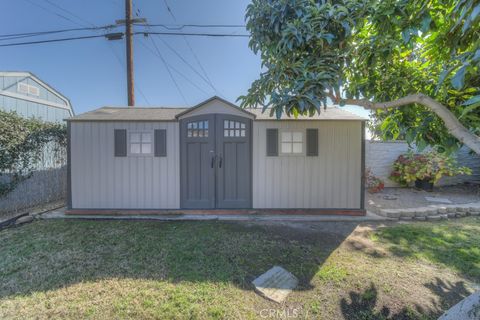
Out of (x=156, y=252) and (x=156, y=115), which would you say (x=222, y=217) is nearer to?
(x=156, y=252)

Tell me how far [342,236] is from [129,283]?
311 centimetres

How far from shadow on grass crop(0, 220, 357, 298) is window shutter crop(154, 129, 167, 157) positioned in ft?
4.63

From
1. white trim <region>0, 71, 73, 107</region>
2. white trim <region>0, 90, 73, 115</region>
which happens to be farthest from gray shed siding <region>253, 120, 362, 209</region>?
white trim <region>0, 71, 73, 107</region>

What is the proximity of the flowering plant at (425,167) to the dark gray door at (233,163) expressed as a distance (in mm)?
5152

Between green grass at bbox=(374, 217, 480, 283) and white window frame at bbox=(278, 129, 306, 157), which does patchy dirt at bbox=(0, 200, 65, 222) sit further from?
green grass at bbox=(374, 217, 480, 283)

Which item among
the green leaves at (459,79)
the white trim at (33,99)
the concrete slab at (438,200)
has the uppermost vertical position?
the white trim at (33,99)

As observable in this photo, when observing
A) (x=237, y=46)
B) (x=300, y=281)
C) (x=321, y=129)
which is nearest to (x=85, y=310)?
(x=300, y=281)

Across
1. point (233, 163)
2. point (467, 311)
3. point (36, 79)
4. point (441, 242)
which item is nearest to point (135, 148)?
point (233, 163)

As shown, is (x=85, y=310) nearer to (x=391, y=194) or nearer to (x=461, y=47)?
(x=461, y=47)

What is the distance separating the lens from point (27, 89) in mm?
8148

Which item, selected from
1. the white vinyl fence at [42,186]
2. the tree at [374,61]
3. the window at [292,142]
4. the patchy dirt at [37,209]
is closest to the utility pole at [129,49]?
the white vinyl fence at [42,186]

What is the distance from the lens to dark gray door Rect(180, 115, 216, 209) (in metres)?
4.44

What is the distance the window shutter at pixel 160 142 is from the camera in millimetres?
4434

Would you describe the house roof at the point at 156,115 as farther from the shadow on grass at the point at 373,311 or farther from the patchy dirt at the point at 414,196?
the shadow on grass at the point at 373,311
